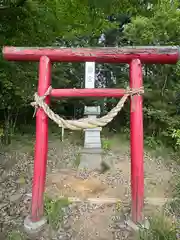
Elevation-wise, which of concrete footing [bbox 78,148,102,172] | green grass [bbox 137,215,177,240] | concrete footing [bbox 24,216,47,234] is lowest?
concrete footing [bbox 24,216,47,234]

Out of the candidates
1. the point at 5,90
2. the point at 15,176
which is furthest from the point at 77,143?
the point at 15,176

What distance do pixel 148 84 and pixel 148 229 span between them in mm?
5758

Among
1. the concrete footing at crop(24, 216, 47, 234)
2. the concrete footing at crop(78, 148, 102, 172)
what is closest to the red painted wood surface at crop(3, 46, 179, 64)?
the concrete footing at crop(24, 216, 47, 234)

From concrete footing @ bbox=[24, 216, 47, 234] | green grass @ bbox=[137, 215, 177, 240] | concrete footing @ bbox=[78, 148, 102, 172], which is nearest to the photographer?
green grass @ bbox=[137, 215, 177, 240]

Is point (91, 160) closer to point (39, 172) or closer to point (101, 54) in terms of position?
point (39, 172)

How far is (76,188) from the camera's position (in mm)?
4273

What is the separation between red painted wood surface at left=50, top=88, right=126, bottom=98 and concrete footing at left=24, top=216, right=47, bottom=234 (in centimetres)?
148

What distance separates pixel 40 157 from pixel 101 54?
1.41 meters

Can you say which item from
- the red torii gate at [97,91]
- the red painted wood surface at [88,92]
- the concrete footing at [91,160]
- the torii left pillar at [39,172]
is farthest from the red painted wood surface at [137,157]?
the concrete footing at [91,160]

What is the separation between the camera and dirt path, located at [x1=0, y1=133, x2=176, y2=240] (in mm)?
3029

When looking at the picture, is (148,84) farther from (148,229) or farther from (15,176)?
(148,229)

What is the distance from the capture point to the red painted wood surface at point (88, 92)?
305 cm

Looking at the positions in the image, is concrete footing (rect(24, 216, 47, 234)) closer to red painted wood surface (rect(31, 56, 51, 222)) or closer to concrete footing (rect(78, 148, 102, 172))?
red painted wood surface (rect(31, 56, 51, 222))

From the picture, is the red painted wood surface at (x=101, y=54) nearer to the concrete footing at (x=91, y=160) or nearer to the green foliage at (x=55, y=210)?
the green foliage at (x=55, y=210)
